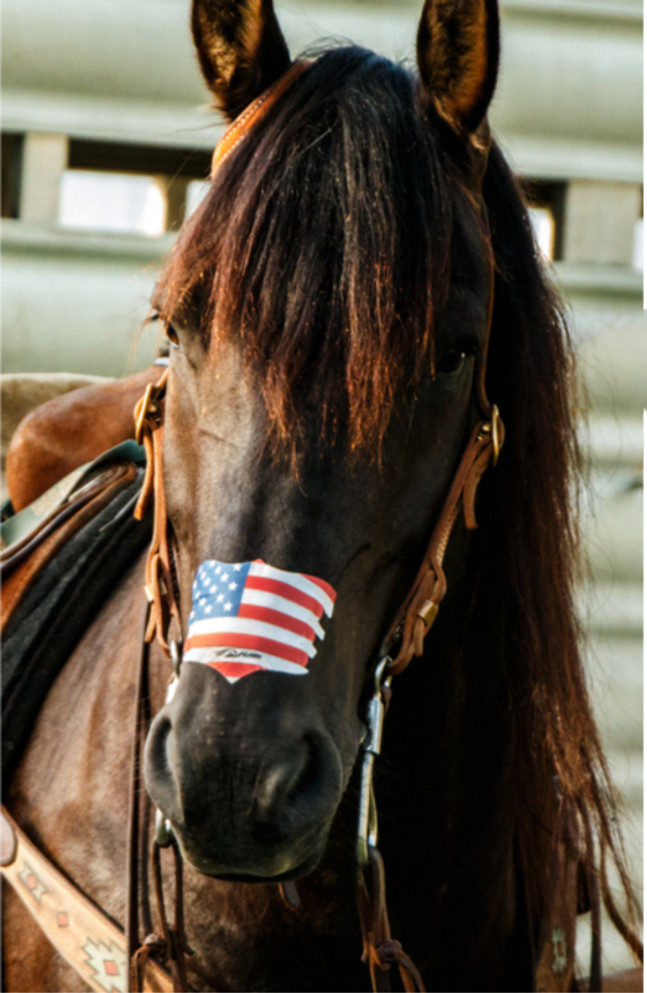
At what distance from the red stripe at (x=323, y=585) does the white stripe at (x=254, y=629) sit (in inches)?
2.3

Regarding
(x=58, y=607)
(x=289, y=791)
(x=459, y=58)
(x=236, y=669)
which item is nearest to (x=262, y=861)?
(x=289, y=791)

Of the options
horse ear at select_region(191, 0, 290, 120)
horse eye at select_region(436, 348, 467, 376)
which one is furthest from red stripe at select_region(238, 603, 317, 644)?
horse ear at select_region(191, 0, 290, 120)

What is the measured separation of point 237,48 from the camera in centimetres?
126

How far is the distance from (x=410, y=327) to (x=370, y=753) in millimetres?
463

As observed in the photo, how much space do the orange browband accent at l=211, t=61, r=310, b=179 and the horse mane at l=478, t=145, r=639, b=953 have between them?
0.29 meters

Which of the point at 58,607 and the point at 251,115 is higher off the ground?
the point at 251,115

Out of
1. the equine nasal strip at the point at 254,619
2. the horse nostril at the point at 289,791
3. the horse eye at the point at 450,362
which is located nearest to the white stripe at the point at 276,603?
the equine nasal strip at the point at 254,619

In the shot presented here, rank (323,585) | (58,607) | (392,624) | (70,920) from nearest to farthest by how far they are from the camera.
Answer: (323,585), (392,624), (70,920), (58,607)

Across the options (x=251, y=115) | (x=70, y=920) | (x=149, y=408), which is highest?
(x=251, y=115)

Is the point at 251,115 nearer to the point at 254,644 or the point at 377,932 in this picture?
the point at 254,644

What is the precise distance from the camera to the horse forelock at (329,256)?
1.04 meters

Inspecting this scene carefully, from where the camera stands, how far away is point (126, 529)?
1.72m

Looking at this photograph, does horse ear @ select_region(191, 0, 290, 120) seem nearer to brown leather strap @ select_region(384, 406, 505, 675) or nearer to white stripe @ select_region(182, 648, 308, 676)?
brown leather strap @ select_region(384, 406, 505, 675)

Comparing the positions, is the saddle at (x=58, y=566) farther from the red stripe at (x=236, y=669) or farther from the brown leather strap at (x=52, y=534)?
the red stripe at (x=236, y=669)
